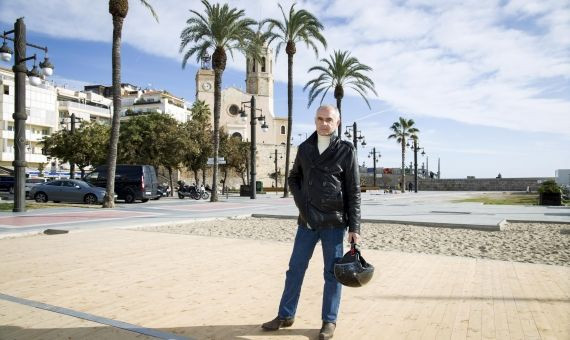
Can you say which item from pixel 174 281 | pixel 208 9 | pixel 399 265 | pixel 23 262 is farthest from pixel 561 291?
pixel 208 9

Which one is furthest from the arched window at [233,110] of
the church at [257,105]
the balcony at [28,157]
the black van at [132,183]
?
the black van at [132,183]

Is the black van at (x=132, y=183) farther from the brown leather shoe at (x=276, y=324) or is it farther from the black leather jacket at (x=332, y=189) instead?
the black leather jacket at (x=332, y=189)

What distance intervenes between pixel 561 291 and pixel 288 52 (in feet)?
92.1

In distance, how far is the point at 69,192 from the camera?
869 inches

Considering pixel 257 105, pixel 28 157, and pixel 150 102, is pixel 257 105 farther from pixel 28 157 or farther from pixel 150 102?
pixel 28 157

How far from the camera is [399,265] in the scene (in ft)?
21.9

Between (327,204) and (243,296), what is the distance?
6.32 ft

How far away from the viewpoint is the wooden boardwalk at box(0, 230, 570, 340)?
375 centimetres

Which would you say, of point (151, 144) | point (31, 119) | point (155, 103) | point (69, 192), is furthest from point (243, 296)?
point (155, 103)

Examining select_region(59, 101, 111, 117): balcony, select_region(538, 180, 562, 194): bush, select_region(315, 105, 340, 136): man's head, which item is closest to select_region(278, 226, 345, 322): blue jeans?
select_region(315, 105, 340, 136): man's head

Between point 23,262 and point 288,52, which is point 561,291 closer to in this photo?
point 23,262

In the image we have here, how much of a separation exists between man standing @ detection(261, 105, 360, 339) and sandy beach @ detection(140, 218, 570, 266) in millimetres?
5246

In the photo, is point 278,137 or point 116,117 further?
point 278,137

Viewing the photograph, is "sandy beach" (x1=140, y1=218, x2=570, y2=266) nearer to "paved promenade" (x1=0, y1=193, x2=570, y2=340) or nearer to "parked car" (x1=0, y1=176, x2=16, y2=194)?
"paved promenade" (x1=0, y1=193, x2=570, y2=340)
